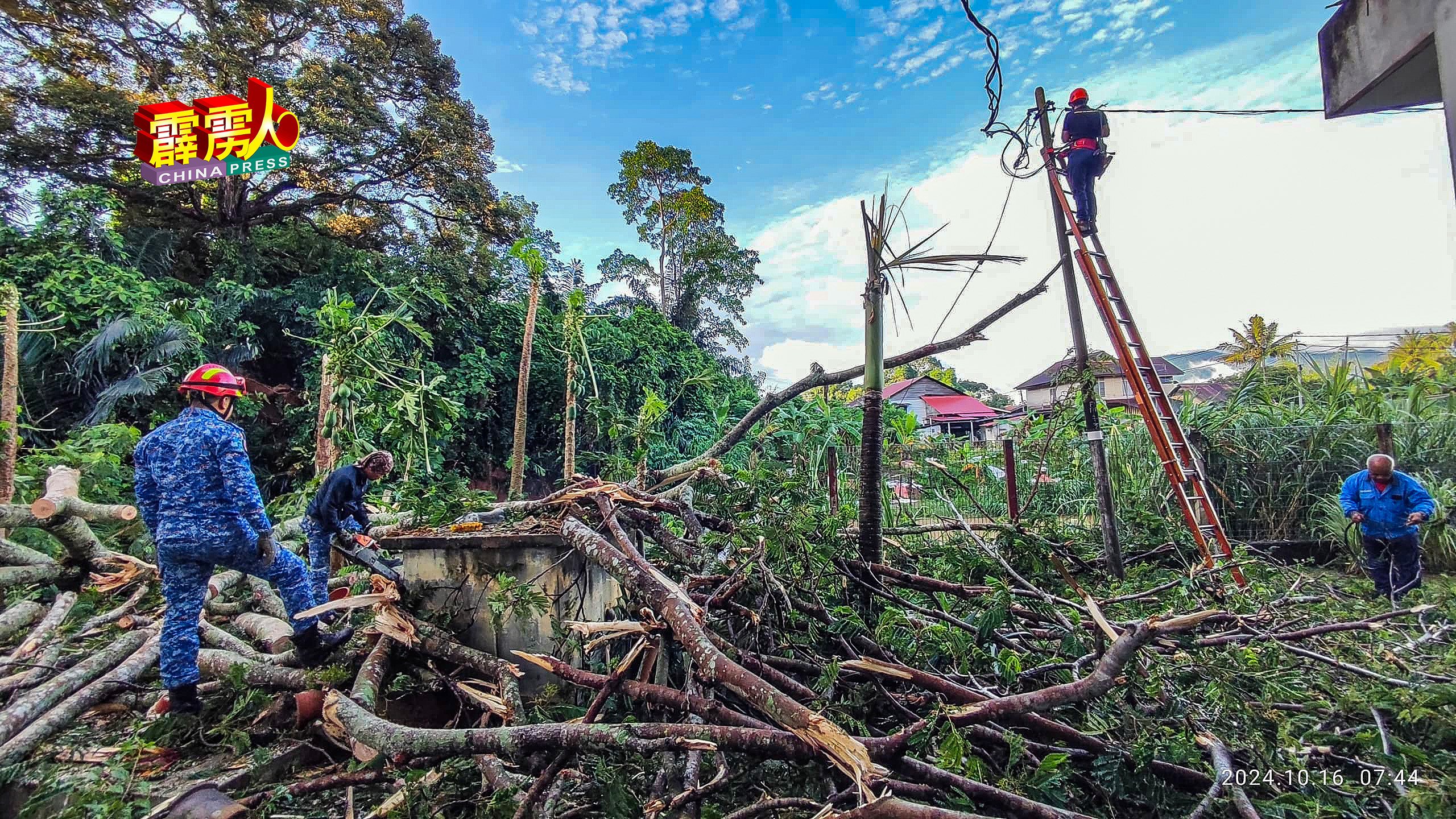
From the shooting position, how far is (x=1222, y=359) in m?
20.6

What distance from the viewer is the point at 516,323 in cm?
1302

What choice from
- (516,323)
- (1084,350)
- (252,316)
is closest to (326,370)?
(1084,350)

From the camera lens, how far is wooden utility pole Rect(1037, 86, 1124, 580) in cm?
375

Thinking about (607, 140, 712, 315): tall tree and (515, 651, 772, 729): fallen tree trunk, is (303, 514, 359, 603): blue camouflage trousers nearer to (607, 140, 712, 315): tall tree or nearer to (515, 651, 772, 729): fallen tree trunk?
(515, 651, 772, 729): fallen tree trunk

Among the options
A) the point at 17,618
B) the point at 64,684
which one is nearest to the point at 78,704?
the point at 64,684

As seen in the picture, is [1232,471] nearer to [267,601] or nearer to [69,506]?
[267,601]

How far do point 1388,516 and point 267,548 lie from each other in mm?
7570

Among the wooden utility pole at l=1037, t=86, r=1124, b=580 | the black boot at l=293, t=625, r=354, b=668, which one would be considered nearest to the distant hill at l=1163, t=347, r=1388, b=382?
the wooden utility pole at l=1037, t=86, r=1124, b=580

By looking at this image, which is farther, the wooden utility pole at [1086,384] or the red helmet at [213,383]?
the wooden utility pole at [1086,384]

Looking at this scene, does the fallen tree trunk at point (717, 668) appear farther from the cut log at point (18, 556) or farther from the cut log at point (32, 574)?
the cut log at point (18, 556)

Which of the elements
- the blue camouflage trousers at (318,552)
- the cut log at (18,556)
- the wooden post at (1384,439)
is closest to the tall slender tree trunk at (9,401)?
the cut log at (18,556)

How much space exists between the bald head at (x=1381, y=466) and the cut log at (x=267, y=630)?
747 centimetres

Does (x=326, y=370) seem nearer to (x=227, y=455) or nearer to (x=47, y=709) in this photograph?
(x=227, y=455)

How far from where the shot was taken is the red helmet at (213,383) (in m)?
3.05
